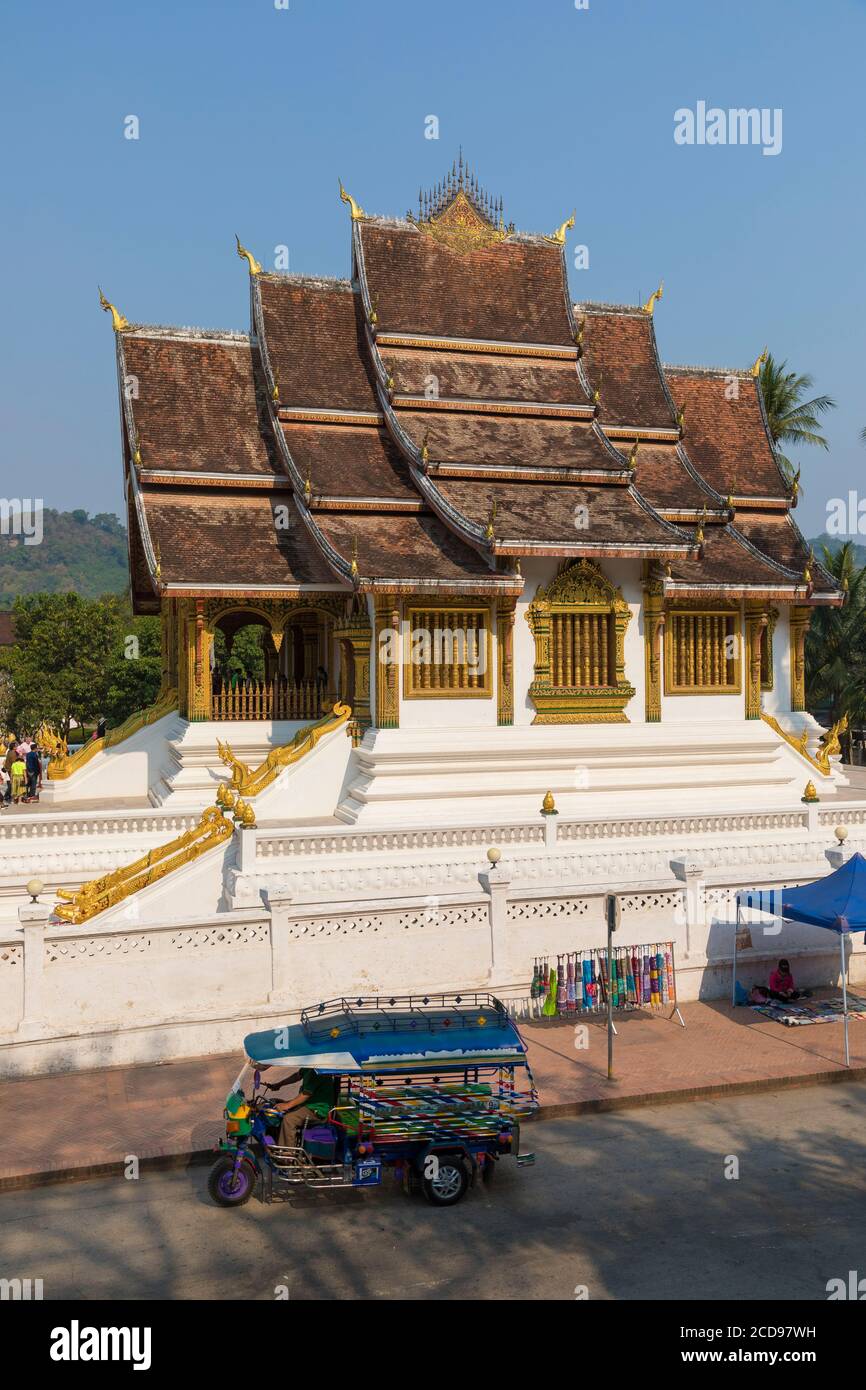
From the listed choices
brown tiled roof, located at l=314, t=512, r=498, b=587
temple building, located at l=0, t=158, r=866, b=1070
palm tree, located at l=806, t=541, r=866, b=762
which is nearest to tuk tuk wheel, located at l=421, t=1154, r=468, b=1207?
temple building, located at l=0, t=158, r=866, b=1070

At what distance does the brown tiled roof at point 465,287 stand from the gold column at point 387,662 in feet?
22.3

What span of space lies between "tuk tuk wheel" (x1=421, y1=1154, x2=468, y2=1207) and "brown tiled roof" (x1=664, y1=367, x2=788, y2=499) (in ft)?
62.1

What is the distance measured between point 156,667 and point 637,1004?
39.7 m

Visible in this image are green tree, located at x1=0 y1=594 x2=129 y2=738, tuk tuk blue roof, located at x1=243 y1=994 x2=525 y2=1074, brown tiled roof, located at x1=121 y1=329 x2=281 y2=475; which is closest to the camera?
tuk tuk blue roof, located at x1=243 y1=994 x2=525 y2=1074

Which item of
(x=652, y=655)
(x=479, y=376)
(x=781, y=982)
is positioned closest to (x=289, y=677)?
(x=479, y=376)

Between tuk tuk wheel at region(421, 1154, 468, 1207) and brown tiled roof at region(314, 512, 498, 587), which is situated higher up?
brown tiled roof at region(314, 512, 498, 587)

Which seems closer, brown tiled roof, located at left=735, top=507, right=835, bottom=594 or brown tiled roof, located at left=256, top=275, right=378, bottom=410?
brown tiled roof, located at left=256, top=275, right=378, bottom=410

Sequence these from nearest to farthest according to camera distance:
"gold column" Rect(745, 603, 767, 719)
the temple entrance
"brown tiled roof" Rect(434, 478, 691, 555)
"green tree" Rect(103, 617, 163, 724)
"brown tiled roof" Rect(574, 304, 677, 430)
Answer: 1. "brown tiled roof" Rect(434, 478, 691, 555)
2. "gold column" Rect(745, 603, 767, 719)
3. the temple entrance
4. "brown tiled roof" Rect(574, 304, 677, 430)
5. "green tree" Rect(103, 617, 163, 724)

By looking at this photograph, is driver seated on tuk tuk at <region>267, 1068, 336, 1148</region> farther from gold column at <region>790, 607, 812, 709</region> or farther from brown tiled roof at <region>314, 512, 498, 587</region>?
gold column at <region>790, 607, 812, 709</region>

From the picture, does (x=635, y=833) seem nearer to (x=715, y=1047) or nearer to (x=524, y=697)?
(x=524, y=697)

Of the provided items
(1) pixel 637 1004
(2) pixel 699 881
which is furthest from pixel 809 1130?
(2) pixel 699 881

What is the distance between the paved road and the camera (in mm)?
8344

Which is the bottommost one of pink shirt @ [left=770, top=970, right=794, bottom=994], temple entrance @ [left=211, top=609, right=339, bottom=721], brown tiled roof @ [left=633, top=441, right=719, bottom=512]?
pink shirt @ [left=770, top=970, right=794, bottom=994]

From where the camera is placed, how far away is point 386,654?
19.2 metres
